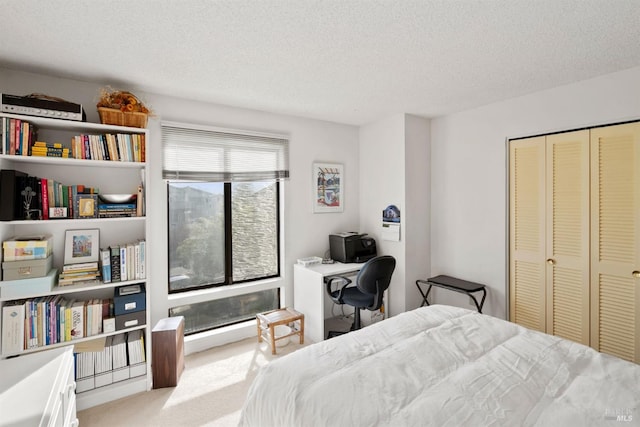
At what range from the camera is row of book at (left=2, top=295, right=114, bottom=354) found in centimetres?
197

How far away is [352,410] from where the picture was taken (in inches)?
47.9

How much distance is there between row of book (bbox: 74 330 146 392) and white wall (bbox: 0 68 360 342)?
42 centimetres

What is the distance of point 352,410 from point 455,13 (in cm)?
197

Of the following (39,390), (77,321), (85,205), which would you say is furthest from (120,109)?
(39,390)

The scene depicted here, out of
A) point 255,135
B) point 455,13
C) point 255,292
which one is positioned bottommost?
point 255,292

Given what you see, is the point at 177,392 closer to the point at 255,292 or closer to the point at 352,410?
the point at 255,292

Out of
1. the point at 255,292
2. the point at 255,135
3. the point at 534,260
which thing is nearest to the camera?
the point at 534,260

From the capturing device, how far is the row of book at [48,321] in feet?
6.46

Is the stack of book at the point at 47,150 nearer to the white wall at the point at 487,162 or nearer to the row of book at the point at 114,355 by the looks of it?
the row of book at the point at 114,355

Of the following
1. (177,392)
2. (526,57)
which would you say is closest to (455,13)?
(526,57)

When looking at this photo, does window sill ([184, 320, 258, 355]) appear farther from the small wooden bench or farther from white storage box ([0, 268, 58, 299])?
the small wooden bench

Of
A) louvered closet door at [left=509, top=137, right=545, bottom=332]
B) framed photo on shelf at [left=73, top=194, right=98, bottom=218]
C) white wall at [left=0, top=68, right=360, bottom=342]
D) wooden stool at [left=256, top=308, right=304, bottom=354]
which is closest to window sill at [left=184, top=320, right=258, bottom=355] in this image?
white wall at [left=0, top=68, right=360, bottom=342]

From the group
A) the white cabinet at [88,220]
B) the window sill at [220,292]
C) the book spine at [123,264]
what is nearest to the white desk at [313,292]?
the window sill at [220,292]

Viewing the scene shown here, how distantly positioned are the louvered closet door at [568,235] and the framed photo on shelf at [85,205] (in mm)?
3773
